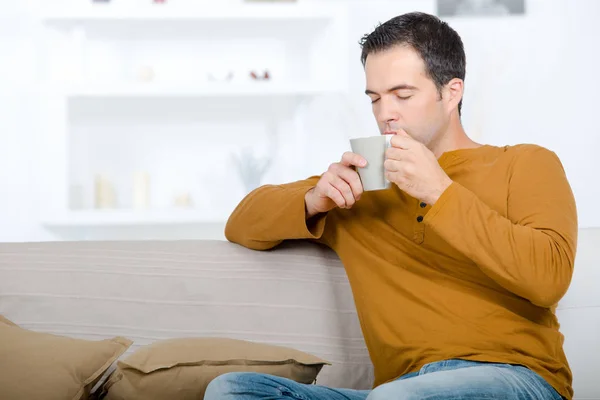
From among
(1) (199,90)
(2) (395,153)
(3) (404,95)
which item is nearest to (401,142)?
(2) (395,153)

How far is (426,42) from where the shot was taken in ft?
5.88

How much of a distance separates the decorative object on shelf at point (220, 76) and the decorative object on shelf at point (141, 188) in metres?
0.58

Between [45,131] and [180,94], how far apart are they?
25.7 inches

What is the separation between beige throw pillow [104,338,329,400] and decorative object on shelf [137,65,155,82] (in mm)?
2695

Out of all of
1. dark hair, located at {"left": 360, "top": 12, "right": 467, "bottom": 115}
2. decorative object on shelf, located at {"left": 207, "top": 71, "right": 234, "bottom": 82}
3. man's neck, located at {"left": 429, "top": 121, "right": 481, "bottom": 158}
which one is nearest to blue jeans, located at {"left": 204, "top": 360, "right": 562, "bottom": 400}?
man's neck, located at {"left": 429, "top": 121, "right": 481, "bottom": 158}

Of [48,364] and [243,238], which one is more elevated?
[243,238]

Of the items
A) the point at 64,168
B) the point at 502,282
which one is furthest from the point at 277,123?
the point at 502,282

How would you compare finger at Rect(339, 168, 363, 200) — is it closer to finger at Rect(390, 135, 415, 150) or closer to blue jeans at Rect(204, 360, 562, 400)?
finger at Rect(390, 135, 415, 150)

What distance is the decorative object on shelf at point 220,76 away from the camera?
4184 millimetres

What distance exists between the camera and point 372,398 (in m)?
1.37

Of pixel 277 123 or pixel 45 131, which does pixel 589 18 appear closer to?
pixel 277 123

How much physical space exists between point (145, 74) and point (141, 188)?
22.2 inches

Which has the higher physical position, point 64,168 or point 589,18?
point 589,18

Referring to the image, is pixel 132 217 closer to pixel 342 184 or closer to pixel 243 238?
pixel 243 238
